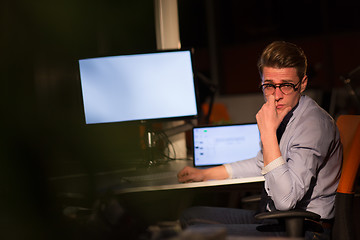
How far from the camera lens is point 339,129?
1807mm

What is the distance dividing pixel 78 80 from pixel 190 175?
855 mm

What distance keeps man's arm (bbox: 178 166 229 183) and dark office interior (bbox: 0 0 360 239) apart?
0.29 feet

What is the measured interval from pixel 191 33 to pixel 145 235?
703 centimetres

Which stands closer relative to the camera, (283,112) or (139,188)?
(283,112)

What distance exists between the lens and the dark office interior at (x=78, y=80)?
897mm

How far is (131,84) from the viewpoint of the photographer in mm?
2348

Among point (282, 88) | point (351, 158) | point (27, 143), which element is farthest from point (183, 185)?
point (27, 143)

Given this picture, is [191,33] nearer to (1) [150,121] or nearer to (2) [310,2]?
(2) [310,2]

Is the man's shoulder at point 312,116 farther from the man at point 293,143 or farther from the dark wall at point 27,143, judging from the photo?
the dark wall at point 27,143

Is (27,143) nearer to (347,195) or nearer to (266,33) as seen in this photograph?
(347,195)

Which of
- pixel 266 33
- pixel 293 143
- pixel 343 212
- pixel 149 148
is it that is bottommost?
pixel 343 212

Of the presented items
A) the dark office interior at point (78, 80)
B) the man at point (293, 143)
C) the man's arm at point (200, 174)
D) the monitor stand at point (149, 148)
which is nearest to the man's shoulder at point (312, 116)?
the man at point (293, 143)

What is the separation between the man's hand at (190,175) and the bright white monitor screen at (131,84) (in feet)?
1.43

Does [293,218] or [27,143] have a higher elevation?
[27,143]
